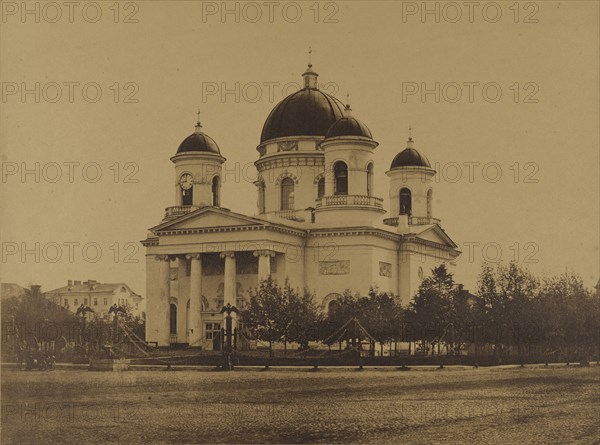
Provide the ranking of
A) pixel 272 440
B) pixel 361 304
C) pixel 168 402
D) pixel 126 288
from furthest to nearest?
pixel 361 304 → pixel 126 288 → pixel 168 402 → pixel 272 440

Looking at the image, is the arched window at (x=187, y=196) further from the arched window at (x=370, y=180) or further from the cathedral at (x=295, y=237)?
the arched window at (x=370, y=180)

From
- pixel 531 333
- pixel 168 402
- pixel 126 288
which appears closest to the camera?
pixel 168 402

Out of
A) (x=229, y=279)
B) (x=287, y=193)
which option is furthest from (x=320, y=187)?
(x=229, y=279)

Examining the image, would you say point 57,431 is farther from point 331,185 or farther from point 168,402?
point 331,185

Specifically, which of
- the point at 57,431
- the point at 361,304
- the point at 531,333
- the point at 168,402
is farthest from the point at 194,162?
the point at 57,431

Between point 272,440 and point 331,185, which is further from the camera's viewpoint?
point 331,185

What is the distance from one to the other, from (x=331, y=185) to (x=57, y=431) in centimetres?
3578

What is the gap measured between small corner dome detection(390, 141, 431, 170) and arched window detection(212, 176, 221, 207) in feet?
37.0

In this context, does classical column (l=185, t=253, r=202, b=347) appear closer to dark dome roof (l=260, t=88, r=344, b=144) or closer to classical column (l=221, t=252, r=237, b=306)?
classical column (l=221, t=252, r=237, b=306)

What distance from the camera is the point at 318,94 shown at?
56.7 m

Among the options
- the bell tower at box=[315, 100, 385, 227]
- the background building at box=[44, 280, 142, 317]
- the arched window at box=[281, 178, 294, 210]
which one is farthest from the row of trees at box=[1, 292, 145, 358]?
the arched window at box=[281, 178, 294, 210]

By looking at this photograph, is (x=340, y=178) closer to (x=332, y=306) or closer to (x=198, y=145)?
(x=332, y=306)

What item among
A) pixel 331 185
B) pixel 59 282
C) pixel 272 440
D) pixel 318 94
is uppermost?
pixel 318 94

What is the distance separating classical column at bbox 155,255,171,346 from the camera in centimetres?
5172
